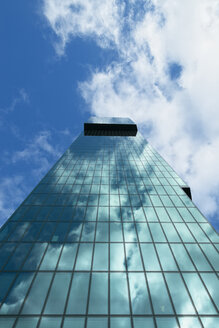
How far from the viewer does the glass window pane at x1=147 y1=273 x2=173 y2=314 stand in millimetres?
10414

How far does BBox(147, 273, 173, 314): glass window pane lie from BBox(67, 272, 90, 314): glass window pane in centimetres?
458

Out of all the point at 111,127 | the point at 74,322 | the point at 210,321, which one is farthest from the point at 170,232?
the point at 111,127

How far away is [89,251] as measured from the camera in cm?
1431

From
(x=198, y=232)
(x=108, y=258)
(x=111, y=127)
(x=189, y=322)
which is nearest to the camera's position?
(x=189, y=322)

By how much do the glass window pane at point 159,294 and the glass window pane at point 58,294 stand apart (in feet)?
19.6

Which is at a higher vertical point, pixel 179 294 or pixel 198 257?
pixel 198 257

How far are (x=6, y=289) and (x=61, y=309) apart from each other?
433cm

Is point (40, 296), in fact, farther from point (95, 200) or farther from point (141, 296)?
point (95, 200)

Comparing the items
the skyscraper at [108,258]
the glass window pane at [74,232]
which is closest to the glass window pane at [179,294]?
the skyscraper at [108,258]

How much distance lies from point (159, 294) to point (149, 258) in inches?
106

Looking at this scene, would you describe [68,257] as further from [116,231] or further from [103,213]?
[103,213]

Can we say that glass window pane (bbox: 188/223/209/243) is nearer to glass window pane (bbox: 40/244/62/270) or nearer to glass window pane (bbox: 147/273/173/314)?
glass window pane (bbox: 147/273/173/314)

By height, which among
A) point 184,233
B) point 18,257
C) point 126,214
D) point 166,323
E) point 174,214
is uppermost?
point 174,214

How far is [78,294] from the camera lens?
439 inches
